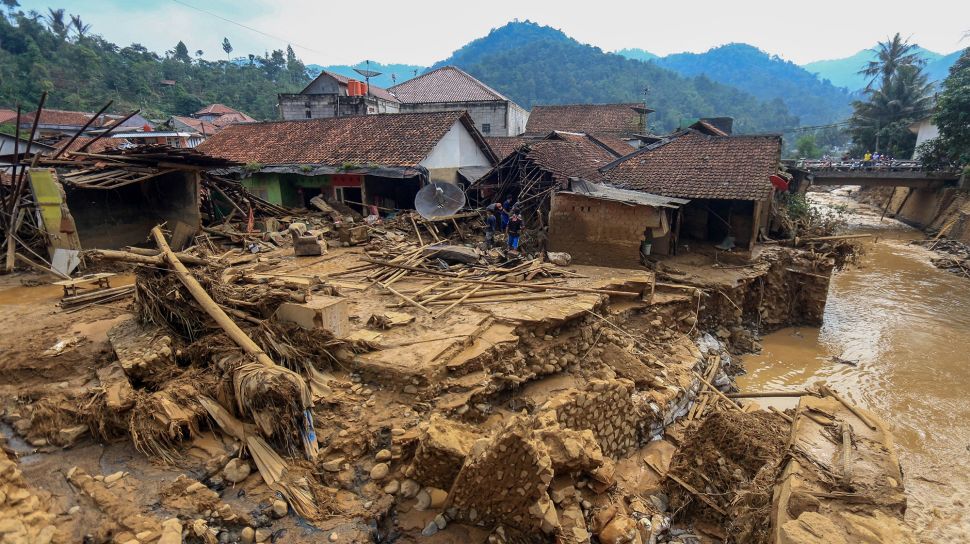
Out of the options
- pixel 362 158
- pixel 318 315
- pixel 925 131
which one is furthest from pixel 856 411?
pixel 925 131

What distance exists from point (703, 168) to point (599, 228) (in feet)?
18.5

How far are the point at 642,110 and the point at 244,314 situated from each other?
3777 centimetres

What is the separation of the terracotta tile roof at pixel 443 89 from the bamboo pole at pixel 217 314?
32.1 metres

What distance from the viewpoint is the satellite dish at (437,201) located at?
14.4 metres

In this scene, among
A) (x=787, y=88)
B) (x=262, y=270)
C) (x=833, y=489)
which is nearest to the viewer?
(x=833, y=489)

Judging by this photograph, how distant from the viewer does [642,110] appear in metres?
37.7

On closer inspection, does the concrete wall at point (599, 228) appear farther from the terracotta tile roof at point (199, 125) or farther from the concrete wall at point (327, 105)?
the terracotta tile roof at point (199, 125)

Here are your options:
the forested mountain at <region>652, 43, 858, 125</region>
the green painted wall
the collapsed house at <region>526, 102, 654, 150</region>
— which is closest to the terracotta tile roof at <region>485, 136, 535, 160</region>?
the collapsed house at <region>526, 102, 654, 150</region>

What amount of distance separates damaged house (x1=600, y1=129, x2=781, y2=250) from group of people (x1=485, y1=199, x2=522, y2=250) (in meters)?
3.98

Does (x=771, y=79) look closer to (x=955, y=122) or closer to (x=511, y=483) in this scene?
(x=955, y=122)

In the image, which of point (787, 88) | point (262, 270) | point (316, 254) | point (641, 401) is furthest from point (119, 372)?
point (787, 88)

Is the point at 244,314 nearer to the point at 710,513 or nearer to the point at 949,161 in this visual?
the point at 710,513

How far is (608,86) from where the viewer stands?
94.3 meters

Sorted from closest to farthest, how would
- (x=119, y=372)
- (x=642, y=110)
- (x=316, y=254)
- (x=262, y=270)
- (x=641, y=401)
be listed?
(x=119, y=372), (x=641, y=401), (x=262, y=270), (x=316, y=254), (x=642, y=110)
